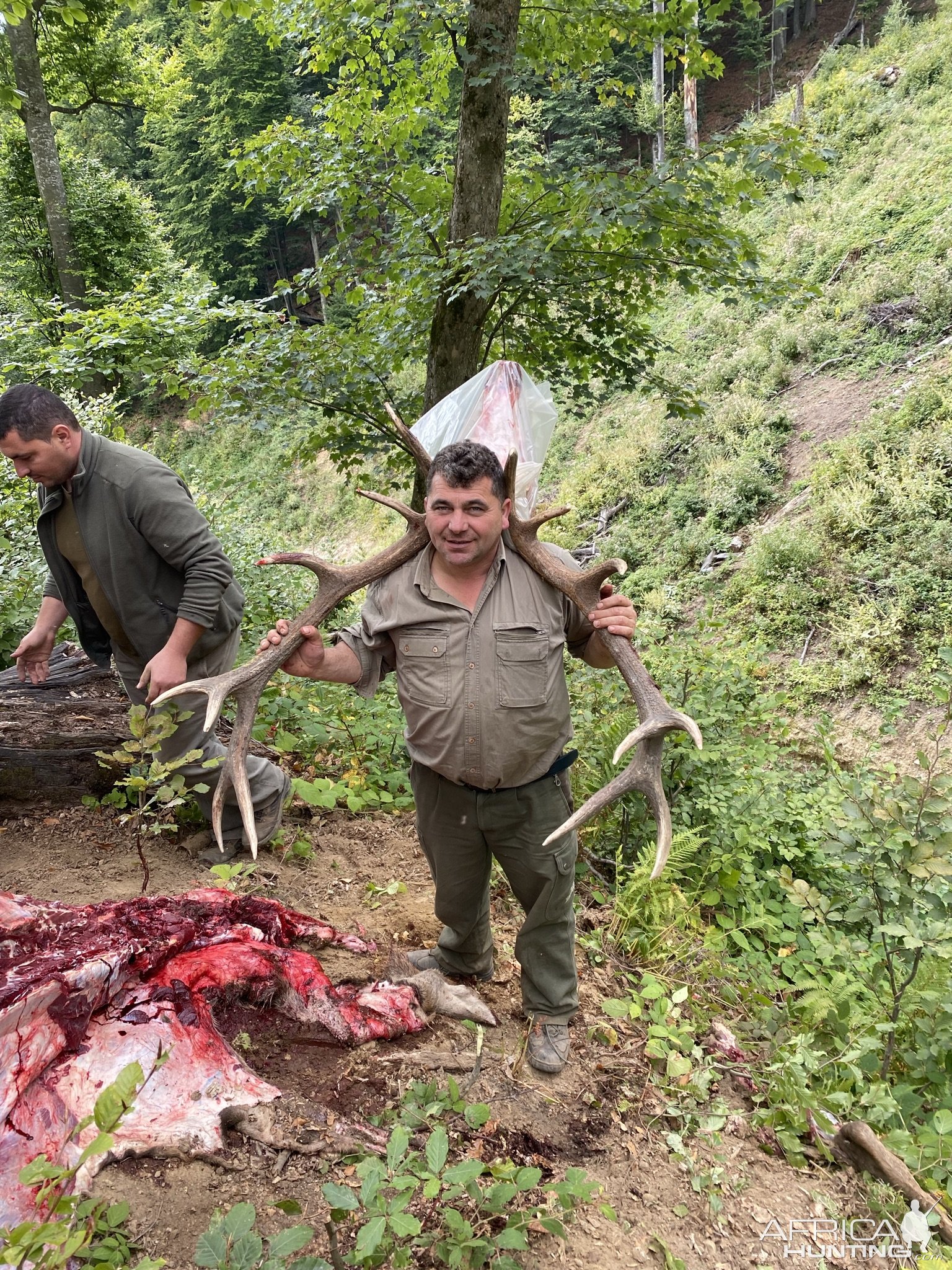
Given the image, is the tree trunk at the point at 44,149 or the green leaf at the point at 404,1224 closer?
the green leaf at the point at 404,1224

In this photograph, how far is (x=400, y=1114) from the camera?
2396 mm

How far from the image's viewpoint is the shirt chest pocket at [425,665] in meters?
2.78

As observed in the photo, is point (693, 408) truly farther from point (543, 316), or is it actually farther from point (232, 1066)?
point (232, 1066)

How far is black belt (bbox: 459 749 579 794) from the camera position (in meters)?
2.88

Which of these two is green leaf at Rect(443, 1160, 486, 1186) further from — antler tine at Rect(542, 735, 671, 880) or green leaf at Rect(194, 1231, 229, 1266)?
antler tine at Rect(542, 735, 671, 880)

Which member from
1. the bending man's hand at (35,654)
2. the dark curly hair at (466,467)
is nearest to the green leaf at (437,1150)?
the dark curly hair at (466,467)

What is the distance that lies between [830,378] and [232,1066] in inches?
555

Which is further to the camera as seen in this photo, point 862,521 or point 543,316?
point 862,521

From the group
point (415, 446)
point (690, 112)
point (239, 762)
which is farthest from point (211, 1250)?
point (690, 112)

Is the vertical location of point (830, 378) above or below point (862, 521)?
above

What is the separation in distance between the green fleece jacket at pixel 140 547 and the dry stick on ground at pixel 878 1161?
3.22m

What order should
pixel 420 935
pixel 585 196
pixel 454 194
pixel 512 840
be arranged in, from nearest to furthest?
1. pixel 512 840
2. pixel 420 935
3. pixel 585 196
4. pixel 454 194

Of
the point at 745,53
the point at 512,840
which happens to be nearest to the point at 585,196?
the point at 512,840

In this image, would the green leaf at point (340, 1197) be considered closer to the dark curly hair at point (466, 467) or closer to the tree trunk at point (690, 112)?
the dark curly hair at point (466, 467)
